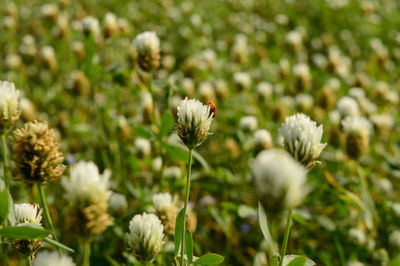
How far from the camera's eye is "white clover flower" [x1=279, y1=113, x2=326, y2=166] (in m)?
0.95

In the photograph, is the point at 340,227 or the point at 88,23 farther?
the point at 88,23

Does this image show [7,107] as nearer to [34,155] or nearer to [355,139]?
[34,155]

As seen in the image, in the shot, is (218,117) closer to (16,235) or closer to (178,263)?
(178,263)

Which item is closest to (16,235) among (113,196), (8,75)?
(113,196)

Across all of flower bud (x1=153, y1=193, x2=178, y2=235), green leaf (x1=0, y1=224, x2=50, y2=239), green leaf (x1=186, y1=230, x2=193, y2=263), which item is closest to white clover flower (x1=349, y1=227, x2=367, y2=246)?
flower bud (x1=153, y1=193, x2=178, y2=235)

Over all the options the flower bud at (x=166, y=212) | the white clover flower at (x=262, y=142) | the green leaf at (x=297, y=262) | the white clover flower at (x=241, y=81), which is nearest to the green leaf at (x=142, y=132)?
the flower bud at (x=166, y=212)

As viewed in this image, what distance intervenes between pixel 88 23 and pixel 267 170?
193 cm

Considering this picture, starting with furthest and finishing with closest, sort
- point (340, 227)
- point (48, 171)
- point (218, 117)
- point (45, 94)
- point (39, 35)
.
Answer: point (39, 35) → point (45, 94) → point (218, 117) → point (340, 227) → point (48, 171)

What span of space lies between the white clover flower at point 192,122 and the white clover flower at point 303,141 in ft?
0.70

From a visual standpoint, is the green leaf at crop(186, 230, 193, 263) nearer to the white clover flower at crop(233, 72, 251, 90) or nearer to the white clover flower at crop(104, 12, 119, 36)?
the white clover flower at crop(104, 12, 119, 36)

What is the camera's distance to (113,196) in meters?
1.68

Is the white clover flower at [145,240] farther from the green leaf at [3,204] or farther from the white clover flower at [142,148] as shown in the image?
the white clover flower at [142,148]

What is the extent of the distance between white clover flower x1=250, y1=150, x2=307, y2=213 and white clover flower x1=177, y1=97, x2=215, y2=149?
363 mm

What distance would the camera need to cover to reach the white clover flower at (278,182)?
2.23 ft
